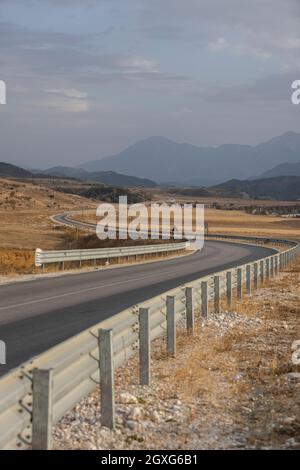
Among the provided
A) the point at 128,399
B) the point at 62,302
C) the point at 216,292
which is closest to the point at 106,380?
the point at 128,399

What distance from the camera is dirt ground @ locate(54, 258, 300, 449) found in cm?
664

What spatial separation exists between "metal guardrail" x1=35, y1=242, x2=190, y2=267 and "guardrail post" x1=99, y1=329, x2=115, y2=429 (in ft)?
66.8

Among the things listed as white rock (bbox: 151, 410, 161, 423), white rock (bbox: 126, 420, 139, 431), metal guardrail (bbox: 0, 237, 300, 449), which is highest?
metal guardrail (bbox: 0, 237, 300, 449)

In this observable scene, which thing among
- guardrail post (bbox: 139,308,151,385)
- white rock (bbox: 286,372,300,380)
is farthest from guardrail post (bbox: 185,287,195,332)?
guardrail post (bbox: 139,308,151,385)

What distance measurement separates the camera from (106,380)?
22.9 feet

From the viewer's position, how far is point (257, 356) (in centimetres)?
1088

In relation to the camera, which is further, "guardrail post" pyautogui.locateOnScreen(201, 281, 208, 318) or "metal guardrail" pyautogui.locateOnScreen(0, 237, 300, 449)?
"guardrail post" pyautogui.locateOnScreen(201, 281, 208, 318)

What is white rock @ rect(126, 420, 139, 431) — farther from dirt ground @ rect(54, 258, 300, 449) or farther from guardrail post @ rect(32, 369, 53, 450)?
guardrail post @ rect(32, 369, 53, 450)

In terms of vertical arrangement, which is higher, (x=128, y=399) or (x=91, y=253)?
(x=128, y=399)

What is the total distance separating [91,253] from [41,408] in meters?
27.6

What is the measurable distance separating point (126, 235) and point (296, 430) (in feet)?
188

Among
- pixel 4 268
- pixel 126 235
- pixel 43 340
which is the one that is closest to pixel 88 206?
pixel 126 235

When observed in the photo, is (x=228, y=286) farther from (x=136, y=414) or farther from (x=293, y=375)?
(x=136, y=414)
